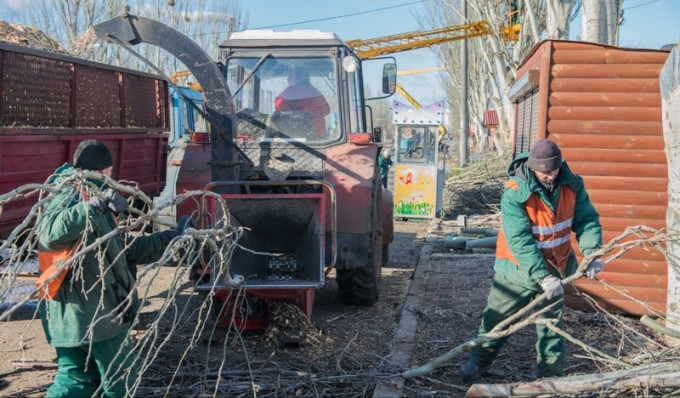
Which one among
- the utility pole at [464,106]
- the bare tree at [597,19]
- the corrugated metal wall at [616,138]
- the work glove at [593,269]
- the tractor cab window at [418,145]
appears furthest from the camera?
the utility pole at [464,106]

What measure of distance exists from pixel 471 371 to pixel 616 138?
9.06 feet

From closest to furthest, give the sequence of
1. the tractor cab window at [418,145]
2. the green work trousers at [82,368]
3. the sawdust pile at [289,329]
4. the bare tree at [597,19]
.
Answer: the green work trousers at [82,368] < the sawdust pile at [289,329] < the bare tree at [597,19] < the tractor cab window at [418,145]

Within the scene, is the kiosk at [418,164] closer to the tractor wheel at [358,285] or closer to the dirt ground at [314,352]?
the dirt ground at [314,352]

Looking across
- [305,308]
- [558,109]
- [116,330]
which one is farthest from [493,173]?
[116,330]

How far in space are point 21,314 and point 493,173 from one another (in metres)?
12.5

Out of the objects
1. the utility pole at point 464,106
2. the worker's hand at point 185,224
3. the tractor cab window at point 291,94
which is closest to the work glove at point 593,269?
the worker's hand at point 185,224

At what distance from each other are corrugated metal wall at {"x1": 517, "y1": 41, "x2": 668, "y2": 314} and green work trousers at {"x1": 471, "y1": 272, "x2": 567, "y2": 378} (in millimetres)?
1930

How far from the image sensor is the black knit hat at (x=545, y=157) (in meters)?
4.21

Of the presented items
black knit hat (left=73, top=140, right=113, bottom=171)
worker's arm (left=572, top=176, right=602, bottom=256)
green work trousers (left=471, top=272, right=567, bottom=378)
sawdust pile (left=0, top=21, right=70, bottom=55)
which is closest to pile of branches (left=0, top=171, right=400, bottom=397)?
black knit hat (left=73, top=140, right=113, bottom=171)

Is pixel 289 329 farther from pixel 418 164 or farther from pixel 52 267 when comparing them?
pixel 418 164

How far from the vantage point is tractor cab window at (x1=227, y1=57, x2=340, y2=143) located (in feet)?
21.8

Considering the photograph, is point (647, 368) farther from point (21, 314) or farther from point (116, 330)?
point (21, 314)

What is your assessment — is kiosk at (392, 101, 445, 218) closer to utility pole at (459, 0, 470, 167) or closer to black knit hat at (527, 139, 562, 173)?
utility pole at (459, 0, 470, 167)

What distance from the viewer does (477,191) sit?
15.7 meters
